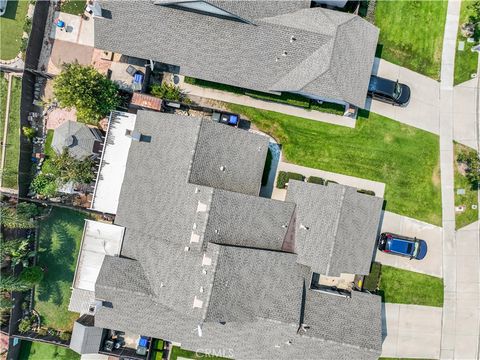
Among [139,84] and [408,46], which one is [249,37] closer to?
[139,84]

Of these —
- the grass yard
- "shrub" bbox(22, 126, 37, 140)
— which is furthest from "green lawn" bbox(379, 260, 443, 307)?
"shrub" bbox(22, 126, 37, 140)

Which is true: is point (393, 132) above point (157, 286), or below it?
above

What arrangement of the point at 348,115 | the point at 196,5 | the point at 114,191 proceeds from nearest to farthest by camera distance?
the point at 196,5, the point at 114,191, the point at 348,115

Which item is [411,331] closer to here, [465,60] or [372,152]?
[372,152]

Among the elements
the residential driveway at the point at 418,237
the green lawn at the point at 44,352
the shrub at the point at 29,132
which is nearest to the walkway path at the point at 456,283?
the residential driveway at the point at 418,237

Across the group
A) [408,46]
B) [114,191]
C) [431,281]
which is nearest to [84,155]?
[114,191]
